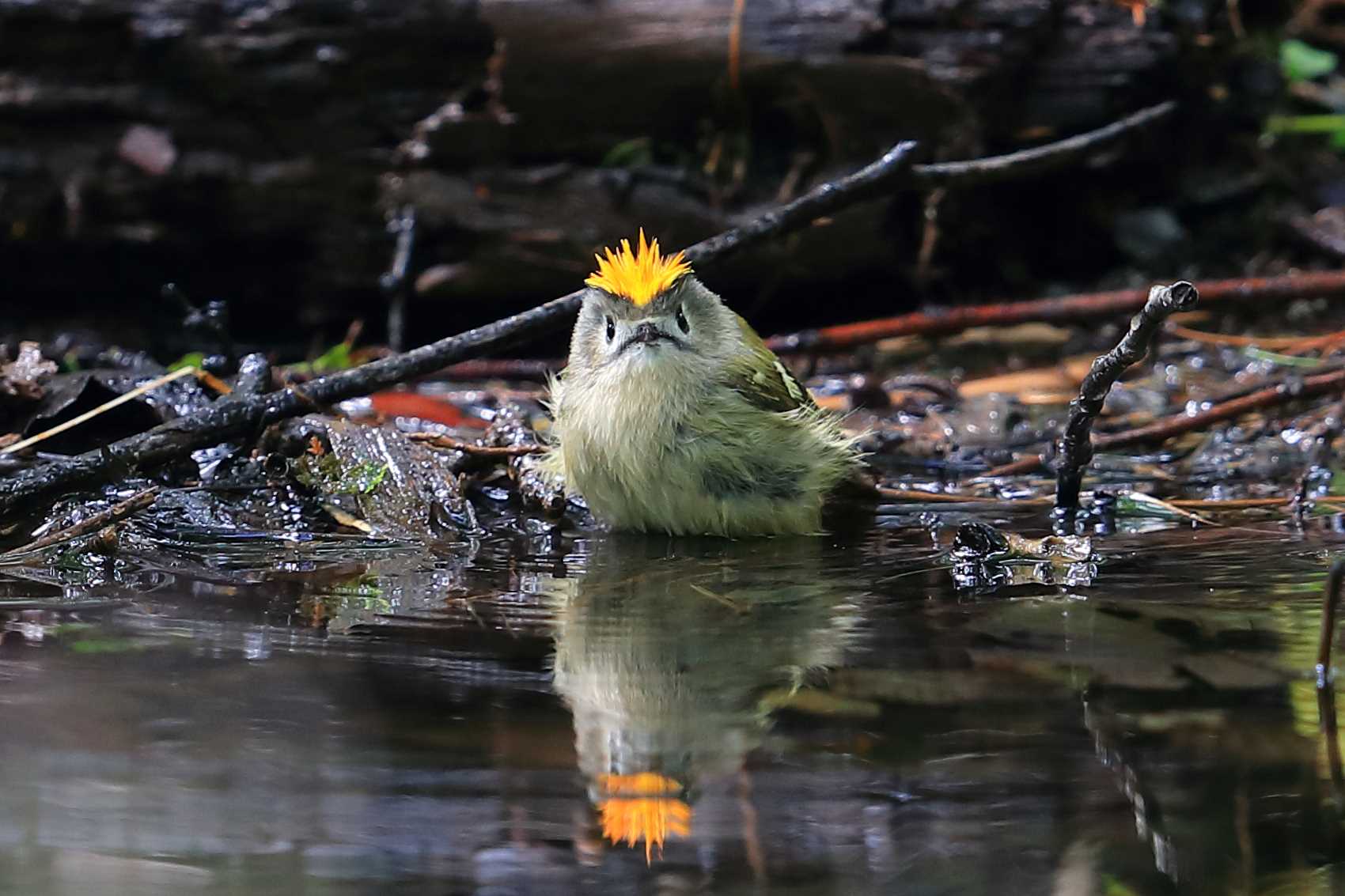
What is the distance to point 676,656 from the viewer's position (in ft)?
8.04

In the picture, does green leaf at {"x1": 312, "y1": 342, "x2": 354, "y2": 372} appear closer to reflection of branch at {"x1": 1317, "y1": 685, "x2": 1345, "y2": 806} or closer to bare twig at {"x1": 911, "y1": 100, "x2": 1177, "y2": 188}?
bare twig at {"x1": 911, "y1": 100, "x2": 1177, "y2": 188}

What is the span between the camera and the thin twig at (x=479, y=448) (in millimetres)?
4086

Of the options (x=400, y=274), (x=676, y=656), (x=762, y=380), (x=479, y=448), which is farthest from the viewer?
(x=400, y=274)

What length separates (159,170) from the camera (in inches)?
230

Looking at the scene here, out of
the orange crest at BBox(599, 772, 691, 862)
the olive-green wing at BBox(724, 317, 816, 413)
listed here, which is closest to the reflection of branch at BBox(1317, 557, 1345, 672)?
the orange crest at BBox(599, 772, 691, 862)

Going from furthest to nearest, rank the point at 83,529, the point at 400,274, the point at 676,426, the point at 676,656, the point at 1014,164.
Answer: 1. the point at 400,274
2. the point at 1014,164
3. the point at 676,426
4. the point at 83,529
5. the point at 676,656

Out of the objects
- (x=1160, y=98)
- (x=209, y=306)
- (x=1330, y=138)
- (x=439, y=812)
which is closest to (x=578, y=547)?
(x=209, y=306)

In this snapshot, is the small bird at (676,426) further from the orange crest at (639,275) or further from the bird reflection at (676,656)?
the bird reflection at (676,656)

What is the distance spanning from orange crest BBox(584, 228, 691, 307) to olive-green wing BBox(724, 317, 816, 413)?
0.97 ft

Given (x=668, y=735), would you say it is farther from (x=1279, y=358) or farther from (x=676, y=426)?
(x=1279, y=358)

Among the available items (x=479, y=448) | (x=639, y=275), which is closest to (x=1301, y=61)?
(x=639, y=275)

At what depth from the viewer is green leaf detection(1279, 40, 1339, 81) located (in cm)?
701

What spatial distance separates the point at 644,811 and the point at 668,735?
271 mm

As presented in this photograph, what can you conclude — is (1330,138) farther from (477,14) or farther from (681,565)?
(681,565)
